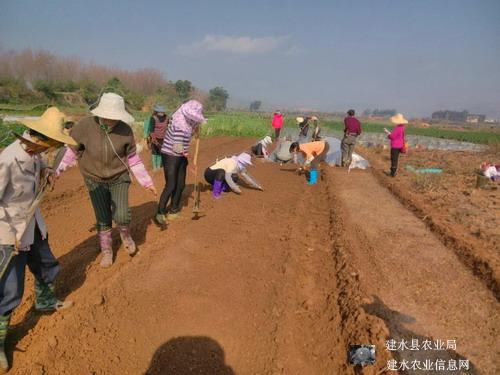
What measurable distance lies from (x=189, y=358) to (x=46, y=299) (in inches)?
50.7

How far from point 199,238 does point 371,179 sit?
664cm

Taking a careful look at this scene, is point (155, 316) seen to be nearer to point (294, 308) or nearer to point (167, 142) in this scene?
point (294, 308)

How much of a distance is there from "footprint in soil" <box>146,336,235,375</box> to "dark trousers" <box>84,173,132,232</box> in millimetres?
1473

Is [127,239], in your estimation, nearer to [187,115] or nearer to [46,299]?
[46,299]

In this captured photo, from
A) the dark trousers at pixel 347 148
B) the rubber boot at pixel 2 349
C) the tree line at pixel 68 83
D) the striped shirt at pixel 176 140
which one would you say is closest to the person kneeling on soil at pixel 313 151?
the dark trousers at pixel 347 148

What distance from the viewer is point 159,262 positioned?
161 inches

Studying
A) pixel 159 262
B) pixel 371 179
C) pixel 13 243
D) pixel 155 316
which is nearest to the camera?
pixel 13 243

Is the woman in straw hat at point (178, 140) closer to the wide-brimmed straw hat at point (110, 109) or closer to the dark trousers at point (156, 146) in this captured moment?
the wide-brimmed straw hat at point (110, 109)

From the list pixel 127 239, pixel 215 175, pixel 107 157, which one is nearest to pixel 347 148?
pixel 215 175

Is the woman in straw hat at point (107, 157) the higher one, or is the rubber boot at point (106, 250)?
the woman in straw hat at point (107, 157)

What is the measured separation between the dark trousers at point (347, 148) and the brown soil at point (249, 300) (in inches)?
214

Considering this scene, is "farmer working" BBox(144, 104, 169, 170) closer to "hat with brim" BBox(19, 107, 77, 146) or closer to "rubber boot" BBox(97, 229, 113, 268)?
"rubber boot" BBox(97, 229, 113, 268)

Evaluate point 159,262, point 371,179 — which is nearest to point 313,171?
point 371,179

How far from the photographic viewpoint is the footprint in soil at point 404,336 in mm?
2883
